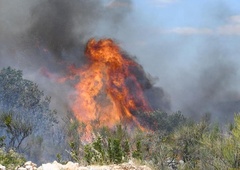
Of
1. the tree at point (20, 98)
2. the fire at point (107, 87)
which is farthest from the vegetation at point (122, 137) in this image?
the fire at point (107, 87)

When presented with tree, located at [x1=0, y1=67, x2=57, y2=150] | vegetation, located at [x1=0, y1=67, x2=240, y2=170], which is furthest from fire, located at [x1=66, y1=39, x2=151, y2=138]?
tree, located at [x1=0, y1=67, x2=57, y2=150]

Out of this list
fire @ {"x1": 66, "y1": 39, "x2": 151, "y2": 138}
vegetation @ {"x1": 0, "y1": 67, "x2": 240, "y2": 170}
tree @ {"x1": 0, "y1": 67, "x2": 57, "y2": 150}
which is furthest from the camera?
fire @ {"x1": 66, "y1": 39, "x2": 151, "y2": 138}

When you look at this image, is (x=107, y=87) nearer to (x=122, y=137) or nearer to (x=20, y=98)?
(x=20, y=98)

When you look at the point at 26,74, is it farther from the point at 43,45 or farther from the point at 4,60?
the point at 43,45

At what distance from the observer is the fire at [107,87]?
3844 inches

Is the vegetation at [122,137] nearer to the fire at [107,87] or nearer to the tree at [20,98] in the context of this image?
the tree at [20,98]

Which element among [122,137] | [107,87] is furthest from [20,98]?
[107,87]

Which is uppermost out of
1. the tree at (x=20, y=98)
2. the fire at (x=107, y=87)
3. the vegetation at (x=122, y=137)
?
the fire at (x=107, y=87)

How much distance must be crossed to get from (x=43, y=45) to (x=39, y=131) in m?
47.1

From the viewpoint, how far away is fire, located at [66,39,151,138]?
9762 centimetres

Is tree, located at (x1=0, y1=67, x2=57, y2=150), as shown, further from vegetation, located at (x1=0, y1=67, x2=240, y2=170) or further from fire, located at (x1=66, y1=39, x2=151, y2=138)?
fire, located at (x1=66, y1=39, x2=151, y2=138)

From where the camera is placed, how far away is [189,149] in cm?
4466

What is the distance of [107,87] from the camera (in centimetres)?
10606

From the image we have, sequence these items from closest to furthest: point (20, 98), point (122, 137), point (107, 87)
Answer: point (122, 137)
point (20, 98)
point (107, 87)
